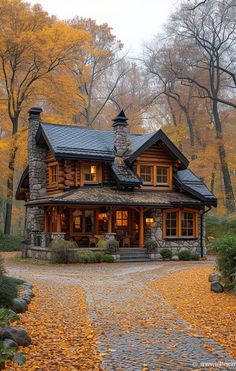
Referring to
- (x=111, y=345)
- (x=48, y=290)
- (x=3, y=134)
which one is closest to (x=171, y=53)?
(x=3, y=134)

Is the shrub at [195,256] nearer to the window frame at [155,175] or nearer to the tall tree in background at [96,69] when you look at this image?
the window frame at [155,175]

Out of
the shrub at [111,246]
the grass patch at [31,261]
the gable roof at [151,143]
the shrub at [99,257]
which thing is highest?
the gable roof at [151,143]

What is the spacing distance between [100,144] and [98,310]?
1641 centimetres

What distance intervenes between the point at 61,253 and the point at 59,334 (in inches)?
526

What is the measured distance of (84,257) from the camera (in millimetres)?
21281

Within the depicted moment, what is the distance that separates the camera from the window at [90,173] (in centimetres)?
2460

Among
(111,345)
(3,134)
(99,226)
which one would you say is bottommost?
(111,345)

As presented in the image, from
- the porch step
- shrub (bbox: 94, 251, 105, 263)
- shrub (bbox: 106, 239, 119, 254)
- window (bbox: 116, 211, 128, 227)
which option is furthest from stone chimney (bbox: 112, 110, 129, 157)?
shrub (bbox: 94, 251, 105, 263)

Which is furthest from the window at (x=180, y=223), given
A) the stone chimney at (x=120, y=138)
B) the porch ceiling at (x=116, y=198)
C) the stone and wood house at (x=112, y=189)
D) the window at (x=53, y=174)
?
the window at (x=53, y=174)

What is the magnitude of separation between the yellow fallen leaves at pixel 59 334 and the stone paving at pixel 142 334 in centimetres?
21

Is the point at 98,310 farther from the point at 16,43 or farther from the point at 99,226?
the point at 16,43

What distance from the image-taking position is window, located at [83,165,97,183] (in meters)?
24.6

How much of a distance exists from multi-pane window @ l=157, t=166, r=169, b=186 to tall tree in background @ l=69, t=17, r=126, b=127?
32.2 ft

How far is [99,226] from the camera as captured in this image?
82.7ft
